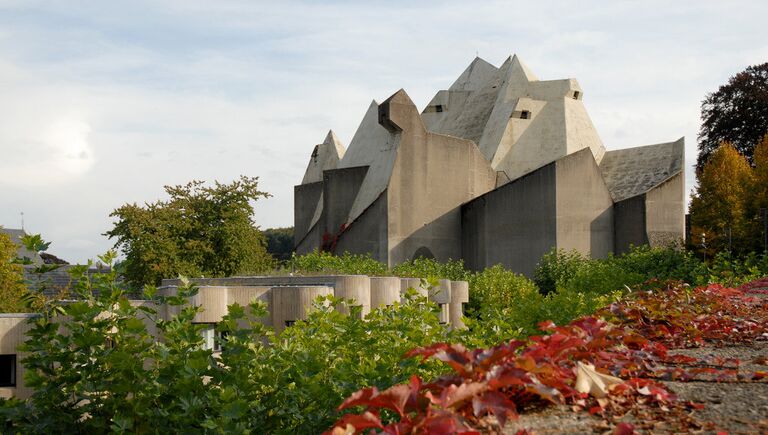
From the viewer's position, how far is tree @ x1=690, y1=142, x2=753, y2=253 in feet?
95.9

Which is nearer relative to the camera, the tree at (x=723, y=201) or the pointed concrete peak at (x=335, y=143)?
the tree at (x=723, y=201)

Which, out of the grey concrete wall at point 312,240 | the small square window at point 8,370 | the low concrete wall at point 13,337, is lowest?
the small square window at point 8,370

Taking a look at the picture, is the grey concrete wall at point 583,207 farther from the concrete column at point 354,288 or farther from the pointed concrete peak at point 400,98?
the concrete column at point 354,288

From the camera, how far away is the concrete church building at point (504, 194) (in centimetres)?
2669

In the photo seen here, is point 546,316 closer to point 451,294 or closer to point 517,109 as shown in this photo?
point 451,294

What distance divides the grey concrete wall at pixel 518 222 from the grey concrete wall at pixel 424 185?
3.41 feet

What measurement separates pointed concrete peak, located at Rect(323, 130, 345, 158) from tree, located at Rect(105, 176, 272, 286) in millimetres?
13038

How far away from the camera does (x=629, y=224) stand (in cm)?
2736

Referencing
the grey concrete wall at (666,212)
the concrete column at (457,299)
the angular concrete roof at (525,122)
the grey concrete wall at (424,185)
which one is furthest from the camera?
the angular concrete roof at (525,122)

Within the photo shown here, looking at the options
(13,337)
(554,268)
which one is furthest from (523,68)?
(13,337)

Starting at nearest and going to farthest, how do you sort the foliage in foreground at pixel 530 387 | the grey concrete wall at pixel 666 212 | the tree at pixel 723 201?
the foliage in foreground at pixel 530 387, the grey concrete wall at pixel 666 212, the tree at pixel 723 201

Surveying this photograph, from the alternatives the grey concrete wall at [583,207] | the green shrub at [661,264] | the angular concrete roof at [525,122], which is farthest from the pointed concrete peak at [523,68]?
the green shrub at [661,264]

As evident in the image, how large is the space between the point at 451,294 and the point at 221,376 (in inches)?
511

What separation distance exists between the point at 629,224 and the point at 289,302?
18832 millimetres
